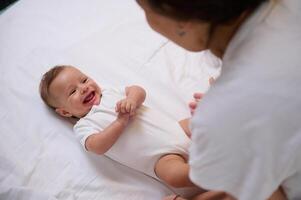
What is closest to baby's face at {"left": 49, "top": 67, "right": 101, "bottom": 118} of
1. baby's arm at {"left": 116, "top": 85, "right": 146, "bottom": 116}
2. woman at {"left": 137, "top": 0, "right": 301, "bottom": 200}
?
baby's arm at {"left": 116, "top": 85, "right": 146, "bottom": 116}

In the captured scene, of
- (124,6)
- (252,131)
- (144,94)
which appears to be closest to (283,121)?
(252,131)

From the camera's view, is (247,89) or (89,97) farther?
(89,97)

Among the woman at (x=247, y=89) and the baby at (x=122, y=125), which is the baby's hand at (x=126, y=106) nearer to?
the baby at (x=122, y=125)

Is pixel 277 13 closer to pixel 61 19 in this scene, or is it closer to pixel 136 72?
pixel 136 72

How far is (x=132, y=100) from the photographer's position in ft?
3.49

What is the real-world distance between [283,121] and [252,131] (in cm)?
5

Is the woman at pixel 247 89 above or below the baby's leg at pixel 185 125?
above

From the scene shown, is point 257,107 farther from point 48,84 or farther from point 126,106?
point 48,84

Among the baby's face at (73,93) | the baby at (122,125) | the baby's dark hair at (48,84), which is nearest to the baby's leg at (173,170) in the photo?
the baby at (122,125)

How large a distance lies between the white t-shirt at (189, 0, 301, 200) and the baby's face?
0.56 m

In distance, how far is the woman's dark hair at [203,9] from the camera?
0.55 meters

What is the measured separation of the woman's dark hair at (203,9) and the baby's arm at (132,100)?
0.48m

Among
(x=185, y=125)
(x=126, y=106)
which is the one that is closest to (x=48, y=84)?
(x=126, y=106)

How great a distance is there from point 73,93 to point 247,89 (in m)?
0.65
